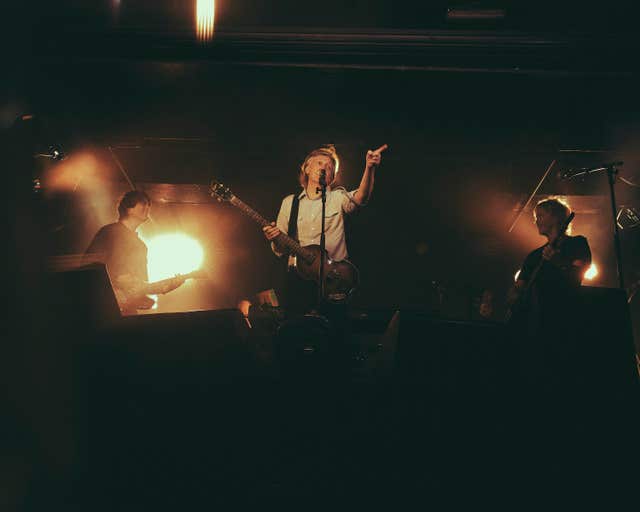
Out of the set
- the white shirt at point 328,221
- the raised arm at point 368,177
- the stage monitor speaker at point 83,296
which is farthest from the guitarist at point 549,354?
the white shirt at point 328,221

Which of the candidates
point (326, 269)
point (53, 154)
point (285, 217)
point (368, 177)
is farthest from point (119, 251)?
point (368, 177)

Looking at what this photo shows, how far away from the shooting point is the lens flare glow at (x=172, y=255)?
600 cm

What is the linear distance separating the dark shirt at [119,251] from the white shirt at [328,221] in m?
1.41

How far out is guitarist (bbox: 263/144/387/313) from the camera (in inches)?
159

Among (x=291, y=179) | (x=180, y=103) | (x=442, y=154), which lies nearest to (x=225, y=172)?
(x=291, y=179)

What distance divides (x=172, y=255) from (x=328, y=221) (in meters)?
2.90

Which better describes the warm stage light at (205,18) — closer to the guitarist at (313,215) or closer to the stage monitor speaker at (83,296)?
the guitarist at (313,215)

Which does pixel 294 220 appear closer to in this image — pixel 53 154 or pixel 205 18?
pixel 205 18

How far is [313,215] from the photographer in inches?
171

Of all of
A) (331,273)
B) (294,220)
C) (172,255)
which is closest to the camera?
(331,273)

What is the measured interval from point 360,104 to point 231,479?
373 cm

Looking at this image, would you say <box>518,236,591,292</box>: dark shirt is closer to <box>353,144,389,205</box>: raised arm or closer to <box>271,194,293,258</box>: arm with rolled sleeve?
<box>353,144,389,205</box>: raised arm

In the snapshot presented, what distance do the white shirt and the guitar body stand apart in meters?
0.16

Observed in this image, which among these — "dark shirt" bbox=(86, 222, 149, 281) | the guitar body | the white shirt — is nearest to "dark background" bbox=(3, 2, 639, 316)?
"dark shirt" bbox=(86, 222, 149, 281)
